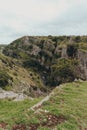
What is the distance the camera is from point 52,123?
23.3 m

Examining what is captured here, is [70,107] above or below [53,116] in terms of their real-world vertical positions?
below

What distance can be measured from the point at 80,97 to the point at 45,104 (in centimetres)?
630

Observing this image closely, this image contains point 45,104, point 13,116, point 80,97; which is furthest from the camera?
point 80,97

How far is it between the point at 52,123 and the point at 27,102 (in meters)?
9.98

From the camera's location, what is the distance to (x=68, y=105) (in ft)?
91.8

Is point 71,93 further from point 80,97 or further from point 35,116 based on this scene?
point 35,116

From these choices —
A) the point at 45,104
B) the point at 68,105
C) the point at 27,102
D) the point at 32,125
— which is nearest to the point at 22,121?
the point at 32,125

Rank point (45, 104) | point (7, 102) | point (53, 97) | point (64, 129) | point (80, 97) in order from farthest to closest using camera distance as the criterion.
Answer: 1. point (7, 102)
2. point (80, 97)
3. point (53, 97)
4. point (45, 104)
5. point (64, 129)

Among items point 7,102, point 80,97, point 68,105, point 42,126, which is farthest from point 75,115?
point 7,102

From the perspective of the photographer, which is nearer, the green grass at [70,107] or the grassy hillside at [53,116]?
the grassy hillside at [53,116]

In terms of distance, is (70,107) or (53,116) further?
(70,107)

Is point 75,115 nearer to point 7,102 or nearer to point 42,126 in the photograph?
point 42,126

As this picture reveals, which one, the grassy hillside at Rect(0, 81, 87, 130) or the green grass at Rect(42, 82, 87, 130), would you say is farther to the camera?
the green grass at Rect(42, 82, 87, 130)

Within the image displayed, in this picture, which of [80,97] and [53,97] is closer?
[53,97]
